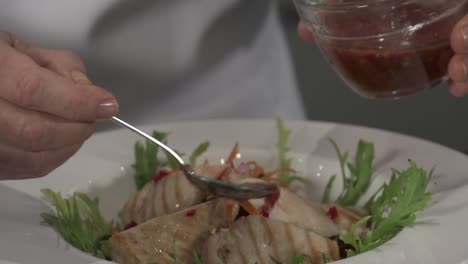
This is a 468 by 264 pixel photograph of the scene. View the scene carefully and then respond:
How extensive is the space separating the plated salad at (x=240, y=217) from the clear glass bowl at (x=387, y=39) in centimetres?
17

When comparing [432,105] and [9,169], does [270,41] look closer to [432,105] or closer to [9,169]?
[9,169]

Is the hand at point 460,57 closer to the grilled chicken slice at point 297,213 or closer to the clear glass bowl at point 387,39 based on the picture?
the clear glass bowl at point 387,39

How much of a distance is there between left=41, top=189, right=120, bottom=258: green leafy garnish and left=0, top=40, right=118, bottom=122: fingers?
291mm

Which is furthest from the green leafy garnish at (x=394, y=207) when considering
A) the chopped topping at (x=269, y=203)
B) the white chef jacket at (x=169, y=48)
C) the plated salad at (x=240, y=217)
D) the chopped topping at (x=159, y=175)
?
the white chef jacket at (x=169, y=48)

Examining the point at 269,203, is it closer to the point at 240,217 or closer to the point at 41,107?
the point at 240,217

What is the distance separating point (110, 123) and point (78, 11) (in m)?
0.27

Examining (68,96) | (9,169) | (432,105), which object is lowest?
(432,105)

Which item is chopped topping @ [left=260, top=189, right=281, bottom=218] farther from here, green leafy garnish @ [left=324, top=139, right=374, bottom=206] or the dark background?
the dark background

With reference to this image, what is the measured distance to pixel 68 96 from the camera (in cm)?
101

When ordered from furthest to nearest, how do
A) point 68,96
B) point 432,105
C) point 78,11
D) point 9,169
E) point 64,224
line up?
point 432,105, point 78,11, point 64,224, point 9,169, point 68,96

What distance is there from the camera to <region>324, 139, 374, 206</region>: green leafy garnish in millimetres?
1443

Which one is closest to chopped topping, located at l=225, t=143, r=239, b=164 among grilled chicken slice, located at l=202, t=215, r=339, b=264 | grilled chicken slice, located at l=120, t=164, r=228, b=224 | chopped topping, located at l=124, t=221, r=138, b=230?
grilled chicken slice, located at l=120, t=164, r=228, b=224

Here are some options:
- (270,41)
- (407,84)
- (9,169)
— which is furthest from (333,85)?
(9,169)

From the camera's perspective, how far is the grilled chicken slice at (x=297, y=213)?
4.14 ft
